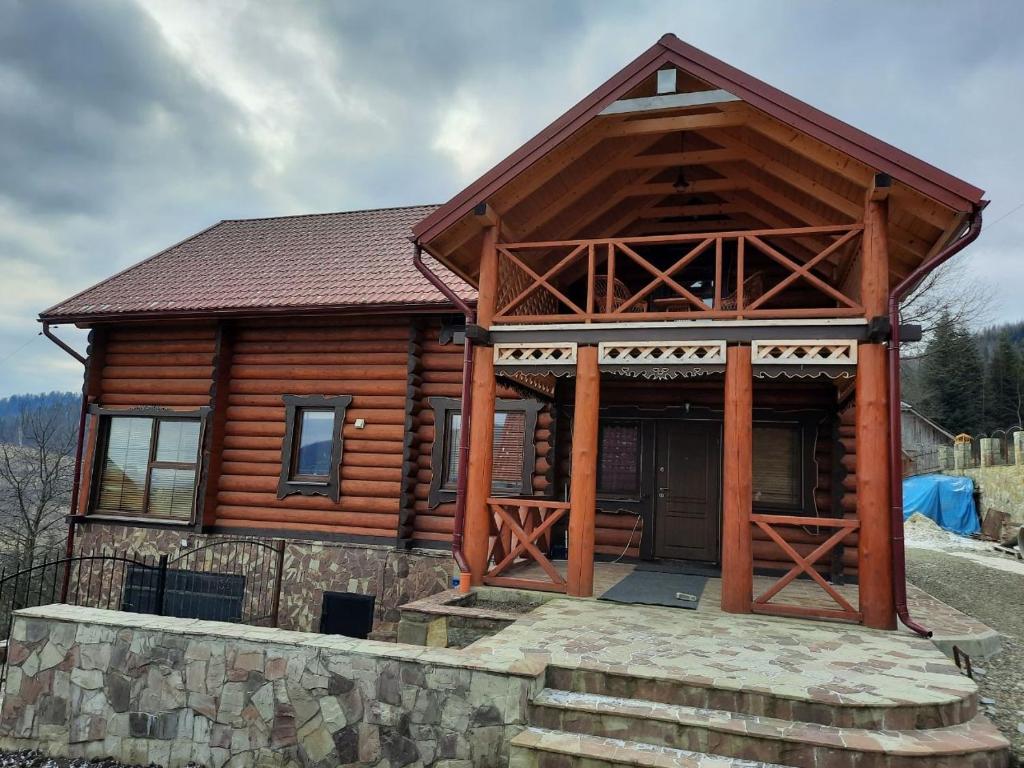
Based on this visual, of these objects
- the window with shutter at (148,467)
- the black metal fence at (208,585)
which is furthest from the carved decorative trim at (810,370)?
the window with shutter at (148,467)

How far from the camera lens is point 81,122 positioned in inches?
968

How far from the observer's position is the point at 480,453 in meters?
7.73

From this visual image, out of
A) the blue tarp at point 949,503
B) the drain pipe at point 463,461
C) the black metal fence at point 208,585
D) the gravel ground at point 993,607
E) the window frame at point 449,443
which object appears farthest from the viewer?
the blue tarp at point 949,503

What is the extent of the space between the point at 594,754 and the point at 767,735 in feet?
3.54

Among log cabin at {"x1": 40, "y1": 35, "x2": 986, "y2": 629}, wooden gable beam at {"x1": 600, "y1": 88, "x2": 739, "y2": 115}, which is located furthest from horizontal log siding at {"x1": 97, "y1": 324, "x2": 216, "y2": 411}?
wooden gable beam at {"x1": 600, "y1": 88, "x2": 739, "y2": 115}

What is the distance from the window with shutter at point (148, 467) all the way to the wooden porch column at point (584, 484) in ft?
23.9

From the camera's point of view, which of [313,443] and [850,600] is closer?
[850,600]

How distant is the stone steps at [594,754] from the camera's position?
4.07 metres

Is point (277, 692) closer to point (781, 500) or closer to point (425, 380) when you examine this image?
point (425, 380)

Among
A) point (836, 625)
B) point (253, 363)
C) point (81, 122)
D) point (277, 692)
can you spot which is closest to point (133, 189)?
point (81, 122)

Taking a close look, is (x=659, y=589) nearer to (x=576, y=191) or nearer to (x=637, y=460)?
(x=637, y=460)

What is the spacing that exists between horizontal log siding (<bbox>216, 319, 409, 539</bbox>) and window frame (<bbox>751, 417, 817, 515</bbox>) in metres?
5.66

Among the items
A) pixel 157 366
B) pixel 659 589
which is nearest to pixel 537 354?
pixel 659 589

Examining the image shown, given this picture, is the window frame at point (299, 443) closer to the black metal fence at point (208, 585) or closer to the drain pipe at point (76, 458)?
the black metal fence at point (208, 585)
